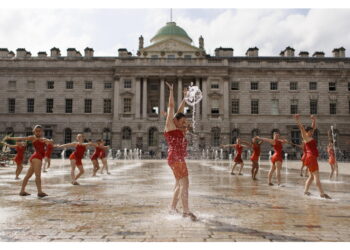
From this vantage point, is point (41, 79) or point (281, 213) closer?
point (281, 213)

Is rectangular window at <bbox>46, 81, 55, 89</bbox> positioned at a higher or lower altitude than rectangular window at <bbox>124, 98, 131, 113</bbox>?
higher

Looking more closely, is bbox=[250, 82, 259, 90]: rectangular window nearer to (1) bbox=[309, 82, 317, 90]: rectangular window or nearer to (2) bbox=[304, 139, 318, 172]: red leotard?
(1) bbox=[309, 82, 317, 90]: rectangular window

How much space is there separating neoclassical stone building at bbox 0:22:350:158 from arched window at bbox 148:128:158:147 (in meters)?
0.14

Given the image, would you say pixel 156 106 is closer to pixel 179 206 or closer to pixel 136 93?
pixel 136 93

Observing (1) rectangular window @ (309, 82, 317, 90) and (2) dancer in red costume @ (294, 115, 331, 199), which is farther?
(1) rectangular window @ (309, 82, 317, 90)

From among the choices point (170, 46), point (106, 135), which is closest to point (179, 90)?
point (170, 46)

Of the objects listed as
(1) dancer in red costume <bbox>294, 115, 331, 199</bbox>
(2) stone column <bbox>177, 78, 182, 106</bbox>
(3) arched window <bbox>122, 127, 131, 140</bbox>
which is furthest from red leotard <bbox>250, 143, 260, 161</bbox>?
(3) arched window <bbox>122, 127, 131, 140</bbox>

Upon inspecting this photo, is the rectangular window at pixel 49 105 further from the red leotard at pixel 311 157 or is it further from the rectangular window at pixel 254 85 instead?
the red leotard at pixel 311 157

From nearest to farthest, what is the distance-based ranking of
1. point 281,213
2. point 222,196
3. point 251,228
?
point 251,228 < point 281,213 < point 222,196

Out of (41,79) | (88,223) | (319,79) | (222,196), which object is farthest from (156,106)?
(88,223)

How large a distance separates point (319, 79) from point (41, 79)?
3974cm

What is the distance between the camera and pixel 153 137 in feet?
166

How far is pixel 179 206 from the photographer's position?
7395 millimetres

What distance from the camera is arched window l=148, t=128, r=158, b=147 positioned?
50.3 meters
